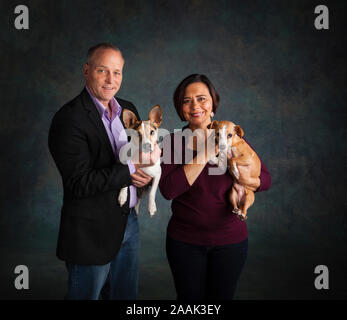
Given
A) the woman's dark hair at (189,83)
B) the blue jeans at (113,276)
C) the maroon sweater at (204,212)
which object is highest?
the woman's dark hair at (189,83)

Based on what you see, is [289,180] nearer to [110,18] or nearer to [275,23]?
[275,23]

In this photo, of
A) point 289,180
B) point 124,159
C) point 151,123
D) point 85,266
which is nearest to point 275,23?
point 289,180

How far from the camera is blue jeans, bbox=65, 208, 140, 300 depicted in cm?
252

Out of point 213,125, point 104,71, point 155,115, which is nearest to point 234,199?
point 213,125

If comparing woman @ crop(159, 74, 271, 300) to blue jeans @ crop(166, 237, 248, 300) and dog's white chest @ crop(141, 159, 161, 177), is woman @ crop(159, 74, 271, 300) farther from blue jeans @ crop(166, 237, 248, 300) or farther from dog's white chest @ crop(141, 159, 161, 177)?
dog's white chest @ crop(141, 159, 161, 177)

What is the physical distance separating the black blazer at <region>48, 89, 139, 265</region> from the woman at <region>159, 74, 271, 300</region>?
1.20 feet

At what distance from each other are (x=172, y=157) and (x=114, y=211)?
551mm

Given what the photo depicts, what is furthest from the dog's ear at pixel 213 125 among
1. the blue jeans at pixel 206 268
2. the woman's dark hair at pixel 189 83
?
the blue jeans at pixel 206 268

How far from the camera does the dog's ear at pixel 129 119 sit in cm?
269

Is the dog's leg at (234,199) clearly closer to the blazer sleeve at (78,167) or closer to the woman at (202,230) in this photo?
the woman at (202,230)

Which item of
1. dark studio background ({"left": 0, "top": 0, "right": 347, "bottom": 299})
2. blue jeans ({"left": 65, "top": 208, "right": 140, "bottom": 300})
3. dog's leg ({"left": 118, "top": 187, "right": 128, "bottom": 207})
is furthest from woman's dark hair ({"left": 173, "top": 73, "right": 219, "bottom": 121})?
dark studio background ({"left": 0, "top": 0, "right": 347, "bottom": 299})

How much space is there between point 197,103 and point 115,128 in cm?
60

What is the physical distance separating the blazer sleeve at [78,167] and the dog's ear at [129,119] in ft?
1.30
